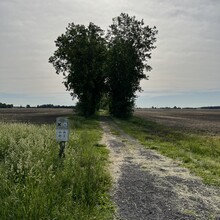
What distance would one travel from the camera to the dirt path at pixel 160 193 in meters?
6.15

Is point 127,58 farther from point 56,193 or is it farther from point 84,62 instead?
point 56,193

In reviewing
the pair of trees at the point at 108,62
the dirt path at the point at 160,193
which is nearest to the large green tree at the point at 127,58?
the pair of trees at the point at 108,62

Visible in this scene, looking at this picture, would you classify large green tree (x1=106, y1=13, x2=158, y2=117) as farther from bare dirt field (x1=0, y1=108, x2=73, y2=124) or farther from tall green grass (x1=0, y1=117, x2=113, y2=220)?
tall green grass (x1=0, y1=117, x2=113, y2=220)

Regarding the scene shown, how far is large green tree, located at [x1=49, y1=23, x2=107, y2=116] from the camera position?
Answer: 51.7 meters

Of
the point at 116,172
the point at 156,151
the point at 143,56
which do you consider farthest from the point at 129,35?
the point at 116,172

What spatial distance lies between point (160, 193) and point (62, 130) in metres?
3.50

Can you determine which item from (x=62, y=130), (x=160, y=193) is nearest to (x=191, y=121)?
(x=62, y=130)

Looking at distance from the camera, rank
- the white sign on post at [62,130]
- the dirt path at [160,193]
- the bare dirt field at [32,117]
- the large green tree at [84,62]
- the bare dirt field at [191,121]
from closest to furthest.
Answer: the dirt path at [160,193], the white sign on post at [62,130], the bare dirt field at [191,121], the bare dirt field at [32,117], the large green tree at [84,62]

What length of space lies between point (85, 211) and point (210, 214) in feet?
7.98

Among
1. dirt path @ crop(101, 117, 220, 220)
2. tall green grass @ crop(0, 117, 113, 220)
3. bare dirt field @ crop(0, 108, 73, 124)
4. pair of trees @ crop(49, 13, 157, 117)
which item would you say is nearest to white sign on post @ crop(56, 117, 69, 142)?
tall green grass @ crop(0, 117, 113, 220)

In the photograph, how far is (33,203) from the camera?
5375mm

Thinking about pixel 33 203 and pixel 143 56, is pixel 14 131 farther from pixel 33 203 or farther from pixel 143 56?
pixel 143 56

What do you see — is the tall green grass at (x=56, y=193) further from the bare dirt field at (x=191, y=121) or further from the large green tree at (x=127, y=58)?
the large green tree at (x=127, y=58)

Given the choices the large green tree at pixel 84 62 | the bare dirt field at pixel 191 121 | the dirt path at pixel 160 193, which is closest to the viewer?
the dirt path at pixel 160 193
